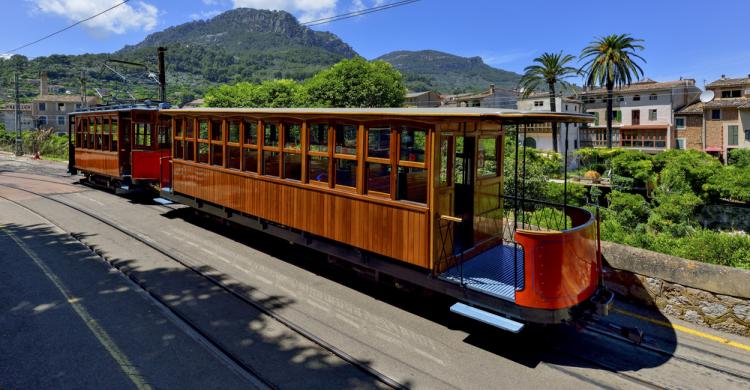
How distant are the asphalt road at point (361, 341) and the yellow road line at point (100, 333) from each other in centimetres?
9

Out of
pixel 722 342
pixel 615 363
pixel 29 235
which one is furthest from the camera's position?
pixel 29 235

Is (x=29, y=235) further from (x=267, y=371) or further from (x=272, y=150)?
(x=267, y=371)

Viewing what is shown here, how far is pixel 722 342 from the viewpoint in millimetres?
6109

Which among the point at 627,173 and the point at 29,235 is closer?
the point at 29,235

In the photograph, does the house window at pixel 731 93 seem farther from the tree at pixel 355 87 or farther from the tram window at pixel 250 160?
the tram window at pixel 250 160

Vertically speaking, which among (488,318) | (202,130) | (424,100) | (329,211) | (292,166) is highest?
(424,100)

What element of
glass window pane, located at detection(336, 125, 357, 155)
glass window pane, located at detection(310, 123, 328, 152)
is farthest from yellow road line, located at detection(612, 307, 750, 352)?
glass window pane, located at detection(310, 123, 328, 152)

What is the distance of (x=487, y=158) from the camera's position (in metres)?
7.61

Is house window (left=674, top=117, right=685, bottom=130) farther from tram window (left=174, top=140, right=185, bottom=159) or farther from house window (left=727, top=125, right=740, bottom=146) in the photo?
tram window (left=174, top=140, right=185, bottom=159)

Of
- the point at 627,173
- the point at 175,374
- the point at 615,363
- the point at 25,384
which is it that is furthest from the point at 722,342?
the point at 627,173

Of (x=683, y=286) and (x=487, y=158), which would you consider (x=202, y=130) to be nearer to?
(x=487, y=158)

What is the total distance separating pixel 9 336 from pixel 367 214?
15.9ft

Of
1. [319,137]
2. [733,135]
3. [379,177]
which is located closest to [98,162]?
[319,137]

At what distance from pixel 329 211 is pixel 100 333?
11.8 feet
